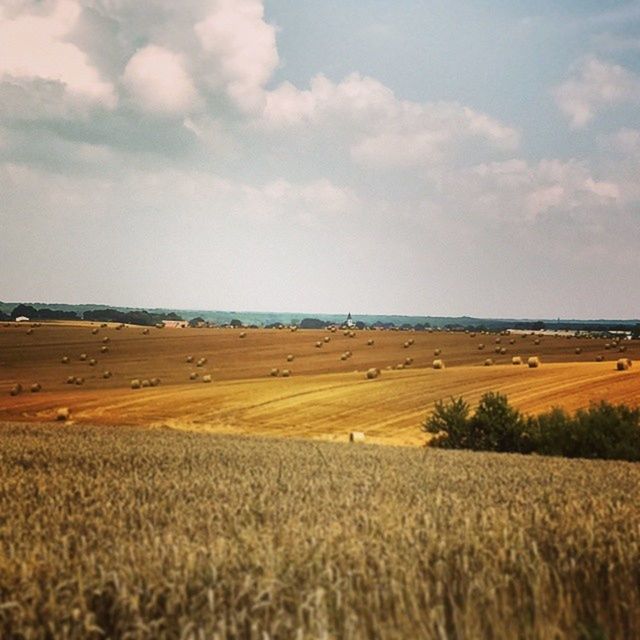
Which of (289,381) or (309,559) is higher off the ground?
(309,559)

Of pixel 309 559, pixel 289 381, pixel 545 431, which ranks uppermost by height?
pixel 309 559

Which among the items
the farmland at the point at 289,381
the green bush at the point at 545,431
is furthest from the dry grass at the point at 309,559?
the farmland at the point at 289,381

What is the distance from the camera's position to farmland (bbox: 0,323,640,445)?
3141 centimetres

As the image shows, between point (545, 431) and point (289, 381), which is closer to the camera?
point (545, 431)

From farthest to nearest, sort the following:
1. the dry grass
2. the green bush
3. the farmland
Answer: the farmland, the green bush, the dry grass

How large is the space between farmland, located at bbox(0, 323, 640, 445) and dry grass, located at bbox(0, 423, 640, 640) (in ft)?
59.8

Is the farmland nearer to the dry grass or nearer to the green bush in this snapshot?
the green bush

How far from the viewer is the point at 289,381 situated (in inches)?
1708

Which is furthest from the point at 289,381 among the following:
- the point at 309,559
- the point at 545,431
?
the point at 309,559

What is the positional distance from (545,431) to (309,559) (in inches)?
796

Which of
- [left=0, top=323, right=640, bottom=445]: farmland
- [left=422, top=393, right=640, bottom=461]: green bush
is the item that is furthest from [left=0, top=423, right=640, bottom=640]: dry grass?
[left=0, top=323, right=640, bottom=445]: farmland

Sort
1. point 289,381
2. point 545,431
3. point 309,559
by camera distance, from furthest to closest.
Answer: point 289,381 → point 545,431 → point 309,559

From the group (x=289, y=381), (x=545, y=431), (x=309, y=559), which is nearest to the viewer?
(x=309, y=559)

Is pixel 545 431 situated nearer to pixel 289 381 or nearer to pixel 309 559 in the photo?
pixel 309 559
